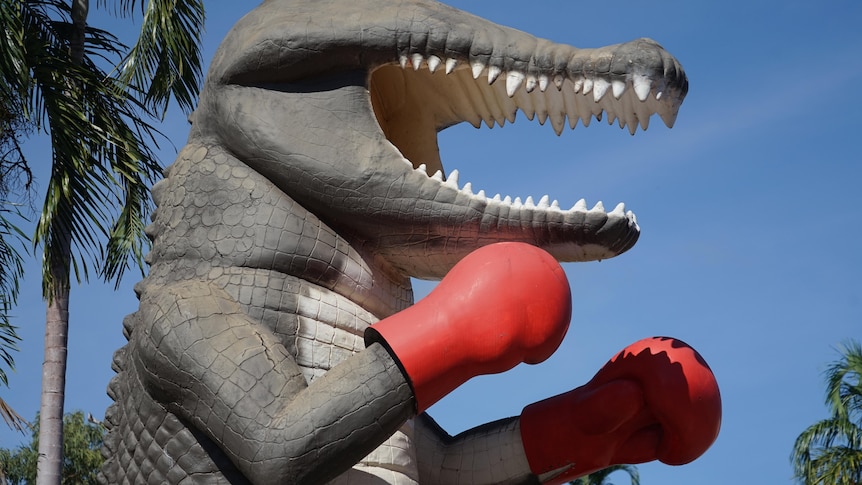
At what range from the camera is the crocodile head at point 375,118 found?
145 inches

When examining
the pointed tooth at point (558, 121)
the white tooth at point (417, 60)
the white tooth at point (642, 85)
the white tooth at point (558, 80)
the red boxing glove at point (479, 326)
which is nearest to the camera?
the red boxing glove at point (479, 326)

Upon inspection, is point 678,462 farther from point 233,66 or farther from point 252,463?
point 233,66

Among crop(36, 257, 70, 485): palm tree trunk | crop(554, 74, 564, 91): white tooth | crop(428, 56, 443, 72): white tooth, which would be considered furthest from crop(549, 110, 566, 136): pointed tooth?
crop(36, 257, 70, 485): palm tree trunk

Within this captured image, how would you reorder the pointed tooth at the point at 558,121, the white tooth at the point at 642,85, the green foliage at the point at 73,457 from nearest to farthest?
the white tooth at the point at 642,85 → the pointed tooth at the point at 558,121 → the green foliage at the point at 73,457

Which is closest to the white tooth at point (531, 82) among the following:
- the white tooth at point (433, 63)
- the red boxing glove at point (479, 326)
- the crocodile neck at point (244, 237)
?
the white tooth at point (433, 63)

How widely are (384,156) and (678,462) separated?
139 centimetres

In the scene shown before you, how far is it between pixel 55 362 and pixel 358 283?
4.86 meters

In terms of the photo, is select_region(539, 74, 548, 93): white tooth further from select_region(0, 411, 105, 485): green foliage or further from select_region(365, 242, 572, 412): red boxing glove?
select_region(0, 411, 105, 485): green foliage

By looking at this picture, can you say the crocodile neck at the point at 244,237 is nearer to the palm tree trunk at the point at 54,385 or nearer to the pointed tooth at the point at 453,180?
the pointed tooth at the point at 453,180

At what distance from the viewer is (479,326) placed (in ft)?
11.0

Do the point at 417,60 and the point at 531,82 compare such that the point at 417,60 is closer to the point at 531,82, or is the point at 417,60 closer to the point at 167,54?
the point at 531,82

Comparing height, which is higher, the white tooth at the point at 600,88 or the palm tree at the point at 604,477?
the palm tree at the point at 604,477

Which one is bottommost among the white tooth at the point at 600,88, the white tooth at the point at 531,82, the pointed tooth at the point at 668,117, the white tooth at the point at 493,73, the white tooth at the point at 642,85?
the pointed tooth at the point at 668,117

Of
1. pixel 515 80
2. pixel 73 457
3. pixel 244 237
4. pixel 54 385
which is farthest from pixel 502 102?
pixel 73 457
